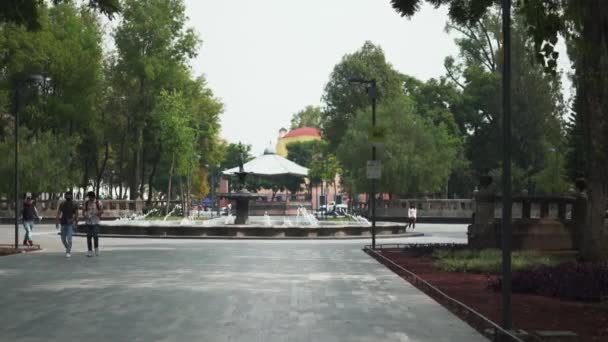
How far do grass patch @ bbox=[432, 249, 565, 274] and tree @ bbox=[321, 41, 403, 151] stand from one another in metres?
61.4

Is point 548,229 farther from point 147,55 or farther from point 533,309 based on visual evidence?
point 147,55

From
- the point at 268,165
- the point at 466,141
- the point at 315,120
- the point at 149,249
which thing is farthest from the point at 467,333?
the point at 315,120

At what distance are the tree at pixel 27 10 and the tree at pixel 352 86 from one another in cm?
6527

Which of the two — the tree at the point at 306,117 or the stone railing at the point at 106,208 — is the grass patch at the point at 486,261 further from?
the tree at the point at 306,117

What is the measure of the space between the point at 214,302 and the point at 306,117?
489ft

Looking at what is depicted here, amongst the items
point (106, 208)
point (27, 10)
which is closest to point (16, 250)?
point (27, 10)

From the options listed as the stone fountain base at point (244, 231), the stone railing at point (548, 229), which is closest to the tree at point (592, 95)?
the stone railing at point (548, 229)

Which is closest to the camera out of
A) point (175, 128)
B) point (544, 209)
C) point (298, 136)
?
point (544, 209)

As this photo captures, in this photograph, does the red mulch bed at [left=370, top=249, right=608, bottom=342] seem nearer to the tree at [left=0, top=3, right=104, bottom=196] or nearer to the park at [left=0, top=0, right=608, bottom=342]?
the park at [left=0, top=0, right=608, bottom=342]

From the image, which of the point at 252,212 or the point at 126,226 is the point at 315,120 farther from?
the point at 126,226

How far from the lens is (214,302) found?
42.8 feet

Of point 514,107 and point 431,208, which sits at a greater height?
point 514,107

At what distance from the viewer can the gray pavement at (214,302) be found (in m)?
9.94

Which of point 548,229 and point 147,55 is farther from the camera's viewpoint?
point 147,55
